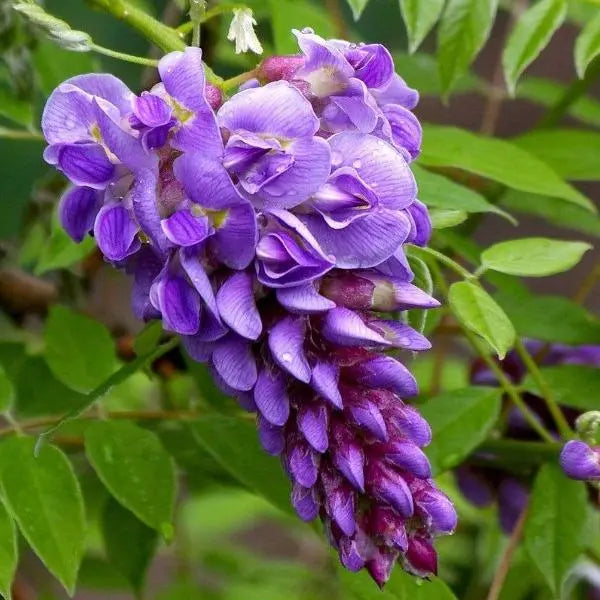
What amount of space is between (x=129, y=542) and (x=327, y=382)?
0.49 metres

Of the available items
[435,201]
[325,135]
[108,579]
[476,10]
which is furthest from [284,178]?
[108,579]

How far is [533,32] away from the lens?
2.75 ft

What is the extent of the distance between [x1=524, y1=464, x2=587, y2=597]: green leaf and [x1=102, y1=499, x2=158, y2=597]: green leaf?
351mm

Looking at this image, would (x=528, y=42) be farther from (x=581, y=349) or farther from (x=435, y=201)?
(x=581, y=349)

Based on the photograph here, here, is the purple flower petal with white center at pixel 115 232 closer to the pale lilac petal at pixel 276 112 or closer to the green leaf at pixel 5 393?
the pale lilac petal at pixel 276 112

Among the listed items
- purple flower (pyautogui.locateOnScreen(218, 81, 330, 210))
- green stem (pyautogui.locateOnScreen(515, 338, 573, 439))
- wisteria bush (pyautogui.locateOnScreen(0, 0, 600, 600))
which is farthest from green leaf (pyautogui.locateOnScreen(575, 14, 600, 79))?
purple flower (pyautogui.locateOnScreen(218, 81, 330, 210))

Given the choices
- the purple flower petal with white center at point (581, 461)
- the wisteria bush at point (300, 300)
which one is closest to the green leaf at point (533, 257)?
the wisteria bush at point (300, 300)

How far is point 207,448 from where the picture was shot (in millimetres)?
858

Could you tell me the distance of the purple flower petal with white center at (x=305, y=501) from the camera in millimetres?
593

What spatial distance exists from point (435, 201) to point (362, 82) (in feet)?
0.56

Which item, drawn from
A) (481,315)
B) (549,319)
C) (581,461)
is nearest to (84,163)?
(481,315)

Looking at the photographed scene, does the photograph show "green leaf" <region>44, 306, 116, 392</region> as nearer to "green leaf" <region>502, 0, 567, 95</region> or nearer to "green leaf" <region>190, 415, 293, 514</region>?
"green leaf" <region>190, 415, 293, 514</region>

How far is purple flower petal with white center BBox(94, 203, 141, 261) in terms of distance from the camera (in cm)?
57

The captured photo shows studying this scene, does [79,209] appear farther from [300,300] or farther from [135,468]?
[135,468]
